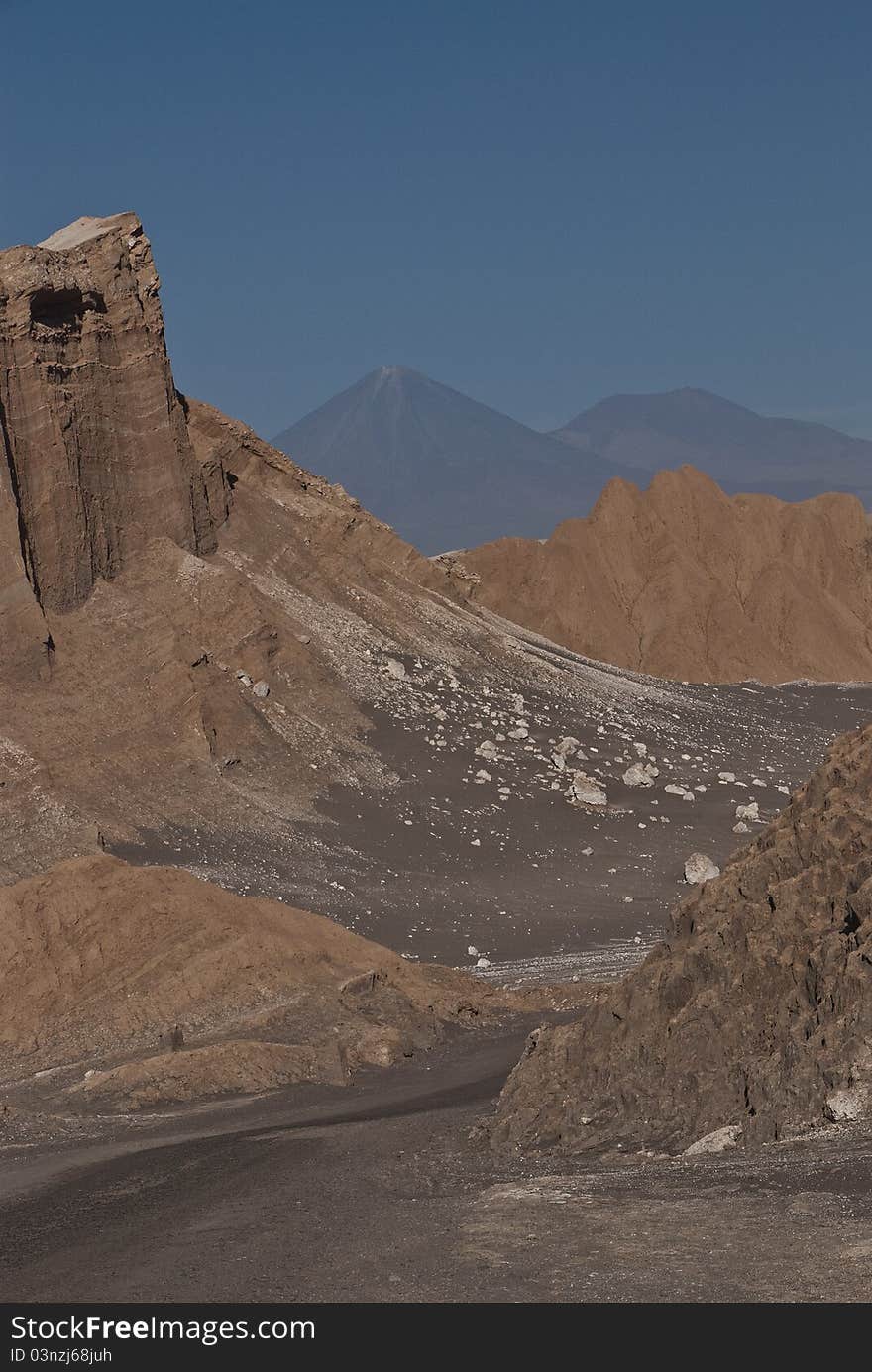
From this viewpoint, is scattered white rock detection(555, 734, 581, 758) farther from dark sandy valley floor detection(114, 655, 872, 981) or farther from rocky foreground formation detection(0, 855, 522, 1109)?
rocky foreground formation detection(0, 855, 522, 1109)

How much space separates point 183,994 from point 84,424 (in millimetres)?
25659

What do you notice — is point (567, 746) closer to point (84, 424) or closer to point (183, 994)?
point (84, 424)

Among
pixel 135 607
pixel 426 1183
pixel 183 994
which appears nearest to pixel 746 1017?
pixel 426 1183

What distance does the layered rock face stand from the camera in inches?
1870

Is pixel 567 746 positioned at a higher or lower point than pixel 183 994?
higher

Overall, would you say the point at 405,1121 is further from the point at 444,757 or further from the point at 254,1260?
the point at 444,757

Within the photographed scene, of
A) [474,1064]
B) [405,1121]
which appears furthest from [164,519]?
[405,1121]

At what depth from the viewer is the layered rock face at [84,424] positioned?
47.5 m

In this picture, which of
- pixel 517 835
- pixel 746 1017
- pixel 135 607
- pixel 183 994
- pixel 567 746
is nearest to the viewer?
pixel 746 1017

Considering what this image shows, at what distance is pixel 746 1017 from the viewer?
1825 centimetres

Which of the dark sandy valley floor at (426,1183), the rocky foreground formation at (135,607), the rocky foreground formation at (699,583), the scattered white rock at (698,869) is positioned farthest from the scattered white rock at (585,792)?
the rocky foreground formation at (699,583)

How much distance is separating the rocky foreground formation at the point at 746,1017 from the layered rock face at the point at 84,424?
1129 inches

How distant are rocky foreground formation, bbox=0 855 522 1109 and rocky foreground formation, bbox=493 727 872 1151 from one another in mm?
5868
